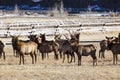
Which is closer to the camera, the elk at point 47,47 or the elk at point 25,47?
the elk at point 25,47

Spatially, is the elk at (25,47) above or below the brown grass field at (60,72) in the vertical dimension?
above

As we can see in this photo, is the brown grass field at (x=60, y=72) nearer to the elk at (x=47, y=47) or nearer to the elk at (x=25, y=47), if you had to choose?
the elk at (x=25, y=47)

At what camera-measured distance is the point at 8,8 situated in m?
121

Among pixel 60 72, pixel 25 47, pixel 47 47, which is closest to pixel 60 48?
pixel 47 47

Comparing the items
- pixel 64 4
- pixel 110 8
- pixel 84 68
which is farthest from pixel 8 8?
pixel 84 68

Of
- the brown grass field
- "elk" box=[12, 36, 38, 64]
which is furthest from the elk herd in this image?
the brown grass field

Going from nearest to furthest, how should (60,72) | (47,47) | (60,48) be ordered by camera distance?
(60,72)
(47,47)
(60,48)

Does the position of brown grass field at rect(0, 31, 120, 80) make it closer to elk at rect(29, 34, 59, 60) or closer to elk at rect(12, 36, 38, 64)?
elk at rect(12, 36, 38, 64)

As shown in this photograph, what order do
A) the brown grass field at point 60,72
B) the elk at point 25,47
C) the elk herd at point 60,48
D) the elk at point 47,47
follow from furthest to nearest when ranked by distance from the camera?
the elk at point 47,47 → the elk at point 25,47 → the elk herd at point 60,48 → the brown grass field at point 60,72

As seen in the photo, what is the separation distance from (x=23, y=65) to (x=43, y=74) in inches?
157

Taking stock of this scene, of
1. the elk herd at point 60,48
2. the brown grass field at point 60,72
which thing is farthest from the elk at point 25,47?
the brown grass field at point 60,72

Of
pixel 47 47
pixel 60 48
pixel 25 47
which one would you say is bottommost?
pixel 60 48

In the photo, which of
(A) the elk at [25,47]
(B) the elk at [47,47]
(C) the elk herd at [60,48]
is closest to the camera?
(C) the elk herd at [60,48]

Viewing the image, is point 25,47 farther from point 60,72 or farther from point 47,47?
point 60,72
